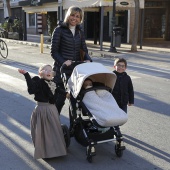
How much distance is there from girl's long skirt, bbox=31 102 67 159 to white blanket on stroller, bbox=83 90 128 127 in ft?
1.53

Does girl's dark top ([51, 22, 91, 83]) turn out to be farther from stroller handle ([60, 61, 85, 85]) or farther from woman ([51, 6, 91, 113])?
stroller handle ([60, 61, 85, 85])

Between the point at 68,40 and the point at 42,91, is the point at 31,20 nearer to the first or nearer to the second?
the point at 68,40

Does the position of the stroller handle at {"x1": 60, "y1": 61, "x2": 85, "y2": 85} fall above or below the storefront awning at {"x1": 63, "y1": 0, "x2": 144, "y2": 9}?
below

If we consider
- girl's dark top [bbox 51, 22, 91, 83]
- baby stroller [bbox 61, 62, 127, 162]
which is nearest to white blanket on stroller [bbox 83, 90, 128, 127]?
baby stroller [bbox 61, 62, 127, 162]

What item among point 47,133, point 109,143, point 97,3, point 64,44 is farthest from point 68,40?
point 97,3

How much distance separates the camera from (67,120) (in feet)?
19.9

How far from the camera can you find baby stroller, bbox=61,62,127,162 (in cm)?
412

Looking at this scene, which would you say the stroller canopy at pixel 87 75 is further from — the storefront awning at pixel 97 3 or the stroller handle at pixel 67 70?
the storefront awning at pixel 97 3

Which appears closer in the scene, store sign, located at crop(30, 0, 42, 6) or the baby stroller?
the baby stroller

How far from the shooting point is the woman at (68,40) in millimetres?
4555

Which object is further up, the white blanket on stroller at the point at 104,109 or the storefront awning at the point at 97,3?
the storefront awning at the point at 97,3

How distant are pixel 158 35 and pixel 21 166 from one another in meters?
23.3

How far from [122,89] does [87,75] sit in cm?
103

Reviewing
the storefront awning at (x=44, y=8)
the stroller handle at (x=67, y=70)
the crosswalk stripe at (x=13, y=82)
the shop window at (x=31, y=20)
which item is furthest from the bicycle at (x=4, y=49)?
the shop window at (x=31, y=20)
